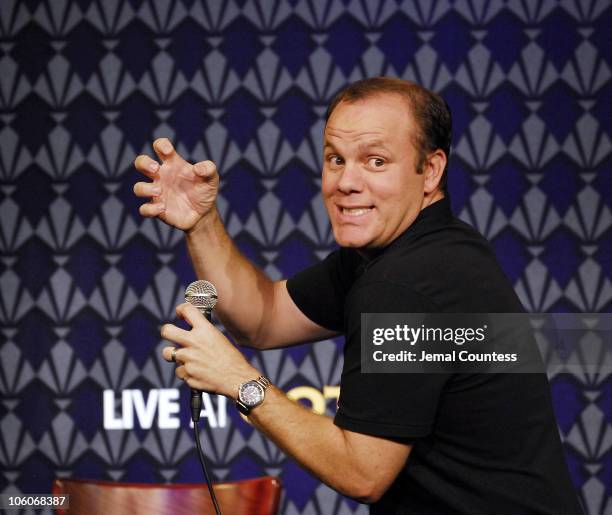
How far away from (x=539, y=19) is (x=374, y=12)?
588mm

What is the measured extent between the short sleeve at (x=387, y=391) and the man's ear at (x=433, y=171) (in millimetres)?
310

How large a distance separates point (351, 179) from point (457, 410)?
1.44 feet

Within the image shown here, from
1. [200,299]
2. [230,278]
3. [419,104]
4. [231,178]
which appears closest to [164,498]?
[230,278]

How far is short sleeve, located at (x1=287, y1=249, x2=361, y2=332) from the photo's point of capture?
69.3 inches

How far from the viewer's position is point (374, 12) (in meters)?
2.92

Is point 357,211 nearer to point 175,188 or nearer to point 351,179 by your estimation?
point 351,179

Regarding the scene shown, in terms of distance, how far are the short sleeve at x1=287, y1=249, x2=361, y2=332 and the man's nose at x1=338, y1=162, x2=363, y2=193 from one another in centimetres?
32

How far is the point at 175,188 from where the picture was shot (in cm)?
159

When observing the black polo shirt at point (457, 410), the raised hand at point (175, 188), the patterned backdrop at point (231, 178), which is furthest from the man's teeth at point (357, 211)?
the patterned backdrop at point (231, 178)

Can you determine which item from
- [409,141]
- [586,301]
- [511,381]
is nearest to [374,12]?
[586,301]

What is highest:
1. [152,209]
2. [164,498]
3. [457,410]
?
[152,209]

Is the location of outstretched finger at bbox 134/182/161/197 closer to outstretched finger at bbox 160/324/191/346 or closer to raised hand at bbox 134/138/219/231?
raised hand at bbox 134/138/219/231

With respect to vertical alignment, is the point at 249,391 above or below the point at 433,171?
below

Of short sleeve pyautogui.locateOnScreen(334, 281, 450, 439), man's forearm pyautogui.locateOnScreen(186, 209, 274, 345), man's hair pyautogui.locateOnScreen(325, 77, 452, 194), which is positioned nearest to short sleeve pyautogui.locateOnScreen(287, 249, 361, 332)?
man's forearm pyautogui.locateOnScreen(186, 209, 274, 345)
